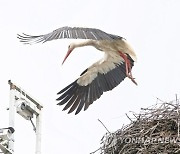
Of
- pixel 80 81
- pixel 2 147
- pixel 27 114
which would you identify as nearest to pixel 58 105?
pixel 80 81

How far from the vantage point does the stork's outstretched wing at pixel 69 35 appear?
9742 mm

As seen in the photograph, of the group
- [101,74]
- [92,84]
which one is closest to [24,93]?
[92,84]

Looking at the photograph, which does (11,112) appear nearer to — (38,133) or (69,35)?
(38,133)

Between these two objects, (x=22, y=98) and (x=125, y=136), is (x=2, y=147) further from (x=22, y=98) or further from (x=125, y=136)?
(x=125, y=136)

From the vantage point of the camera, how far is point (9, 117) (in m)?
9.14

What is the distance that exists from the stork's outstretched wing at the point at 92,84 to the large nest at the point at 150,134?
170 cm

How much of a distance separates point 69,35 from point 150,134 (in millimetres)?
1644

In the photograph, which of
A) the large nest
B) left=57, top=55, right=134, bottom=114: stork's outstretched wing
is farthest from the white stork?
the large nest

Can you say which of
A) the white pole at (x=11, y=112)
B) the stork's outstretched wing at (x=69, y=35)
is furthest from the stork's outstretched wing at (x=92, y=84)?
the white pole at (x=11, y=112)

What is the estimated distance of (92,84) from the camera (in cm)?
1155

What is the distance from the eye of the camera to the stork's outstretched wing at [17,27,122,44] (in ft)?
32.0

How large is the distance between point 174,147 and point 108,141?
3.49 ft

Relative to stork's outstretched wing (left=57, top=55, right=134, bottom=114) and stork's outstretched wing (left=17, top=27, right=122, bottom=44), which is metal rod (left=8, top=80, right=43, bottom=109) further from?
stork's outstretched wing (left=57, top=55, right=134, bottom=114)

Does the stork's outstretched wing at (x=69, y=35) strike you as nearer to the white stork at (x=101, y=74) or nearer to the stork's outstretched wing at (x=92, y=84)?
the white stork at (x=101, y=74)
